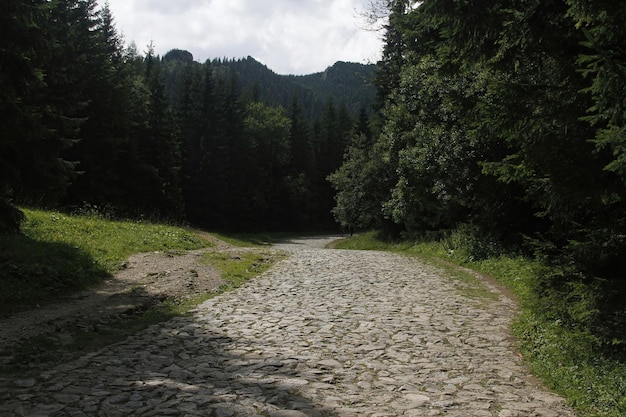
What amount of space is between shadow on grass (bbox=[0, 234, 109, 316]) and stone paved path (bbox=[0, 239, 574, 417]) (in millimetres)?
3288

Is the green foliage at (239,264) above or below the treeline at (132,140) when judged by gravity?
below

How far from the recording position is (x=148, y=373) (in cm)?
630

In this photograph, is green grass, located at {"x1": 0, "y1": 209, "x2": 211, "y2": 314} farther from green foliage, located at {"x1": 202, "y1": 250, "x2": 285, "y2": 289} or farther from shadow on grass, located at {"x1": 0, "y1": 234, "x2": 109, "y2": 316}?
green foliage, located at {"x1": 202, "y1": 250, "x2": 285, "y2": 289}

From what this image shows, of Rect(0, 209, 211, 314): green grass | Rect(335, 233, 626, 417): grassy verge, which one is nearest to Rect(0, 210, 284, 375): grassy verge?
Rect(0, 209, 211, 314): green grass

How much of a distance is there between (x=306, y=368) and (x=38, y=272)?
24.8 ft

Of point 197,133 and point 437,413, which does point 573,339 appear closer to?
point 437,413

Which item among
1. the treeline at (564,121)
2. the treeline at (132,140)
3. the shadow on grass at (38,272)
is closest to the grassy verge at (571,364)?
the treeline at (564,121)

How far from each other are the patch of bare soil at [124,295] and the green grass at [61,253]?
40 cm

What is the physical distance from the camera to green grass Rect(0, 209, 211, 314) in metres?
10.5

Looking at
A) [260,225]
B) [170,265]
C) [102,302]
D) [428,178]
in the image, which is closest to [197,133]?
[260,225]

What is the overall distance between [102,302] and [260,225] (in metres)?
58.0

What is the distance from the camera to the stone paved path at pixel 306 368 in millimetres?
5246

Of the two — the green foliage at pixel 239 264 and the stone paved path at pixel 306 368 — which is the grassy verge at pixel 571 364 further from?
the green foliage at pixel 239 264

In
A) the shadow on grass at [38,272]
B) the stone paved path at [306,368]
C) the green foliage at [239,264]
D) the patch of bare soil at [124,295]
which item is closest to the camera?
the stone paved path at [306,368]
